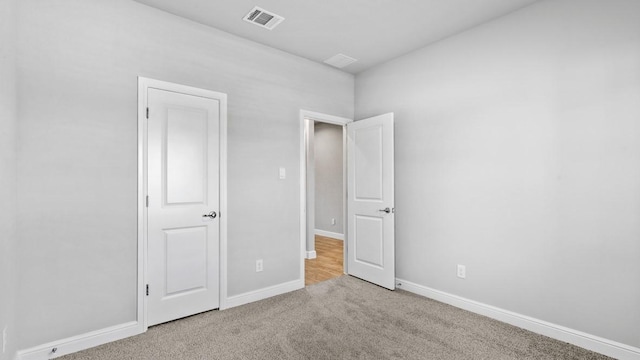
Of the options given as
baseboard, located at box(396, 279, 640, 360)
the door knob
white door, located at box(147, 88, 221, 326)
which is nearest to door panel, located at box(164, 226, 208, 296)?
white door, located at box(147, 88, 221, 326)

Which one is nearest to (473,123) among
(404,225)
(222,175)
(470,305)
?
(404,225)

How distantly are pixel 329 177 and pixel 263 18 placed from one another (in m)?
4.43

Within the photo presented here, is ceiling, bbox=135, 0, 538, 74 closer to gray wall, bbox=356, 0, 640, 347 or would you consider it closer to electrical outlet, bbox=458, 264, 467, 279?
gray wall, bbox=356, 0, 640, 347

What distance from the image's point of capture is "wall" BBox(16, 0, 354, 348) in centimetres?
210

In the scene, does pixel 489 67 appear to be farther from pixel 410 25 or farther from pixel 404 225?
pixel 404 225

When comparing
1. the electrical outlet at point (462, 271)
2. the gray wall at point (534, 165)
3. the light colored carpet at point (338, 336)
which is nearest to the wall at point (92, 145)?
the light colored carpet at point (338, 336)

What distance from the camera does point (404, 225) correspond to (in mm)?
3576

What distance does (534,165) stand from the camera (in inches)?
100

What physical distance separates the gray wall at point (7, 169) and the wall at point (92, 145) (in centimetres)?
9

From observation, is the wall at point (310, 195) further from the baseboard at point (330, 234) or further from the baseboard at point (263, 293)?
the baseboard at point (330, 234)

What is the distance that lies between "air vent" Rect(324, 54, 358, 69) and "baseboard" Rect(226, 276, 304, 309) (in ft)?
8.94

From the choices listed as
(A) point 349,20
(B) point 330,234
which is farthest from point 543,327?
(B) point 330,234

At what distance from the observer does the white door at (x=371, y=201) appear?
139 inches

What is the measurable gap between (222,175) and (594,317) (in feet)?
10.8
